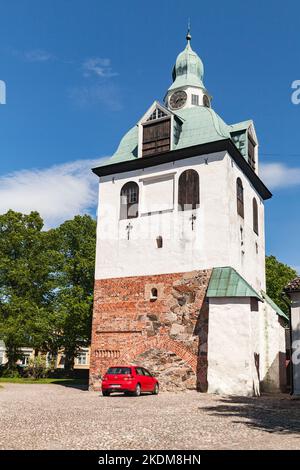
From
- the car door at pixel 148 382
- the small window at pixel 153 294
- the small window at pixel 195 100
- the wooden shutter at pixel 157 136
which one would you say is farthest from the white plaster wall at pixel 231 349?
the small window at pixel 195 100

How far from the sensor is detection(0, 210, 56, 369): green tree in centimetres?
3847

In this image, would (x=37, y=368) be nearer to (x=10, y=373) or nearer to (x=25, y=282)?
(x=10, y=373)

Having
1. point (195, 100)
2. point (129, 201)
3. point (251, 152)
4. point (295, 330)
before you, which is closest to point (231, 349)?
point (295, 330)

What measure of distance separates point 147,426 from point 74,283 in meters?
31.6

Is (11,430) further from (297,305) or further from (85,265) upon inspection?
(85,265)

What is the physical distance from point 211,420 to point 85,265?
28589 mm

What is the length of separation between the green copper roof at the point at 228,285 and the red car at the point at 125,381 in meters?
4.73

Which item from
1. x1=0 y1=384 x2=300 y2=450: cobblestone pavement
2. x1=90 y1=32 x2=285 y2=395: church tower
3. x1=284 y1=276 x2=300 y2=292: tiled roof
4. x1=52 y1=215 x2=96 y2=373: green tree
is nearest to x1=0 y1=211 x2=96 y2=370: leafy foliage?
x1=52 y1=215 x2=96 y2=373: green tree

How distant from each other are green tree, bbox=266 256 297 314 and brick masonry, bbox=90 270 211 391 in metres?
16.0

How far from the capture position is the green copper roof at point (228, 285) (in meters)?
21.7

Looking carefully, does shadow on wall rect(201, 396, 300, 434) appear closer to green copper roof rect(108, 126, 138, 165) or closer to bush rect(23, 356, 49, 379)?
green copper roof rect(108, 126, 138, 165)

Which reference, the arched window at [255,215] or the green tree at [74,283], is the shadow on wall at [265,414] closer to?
the arched window at [255,215]

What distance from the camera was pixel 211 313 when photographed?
2214 cm
